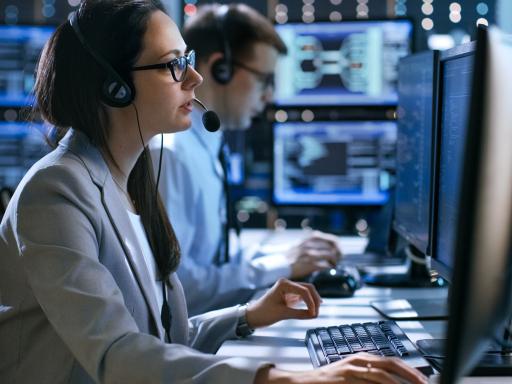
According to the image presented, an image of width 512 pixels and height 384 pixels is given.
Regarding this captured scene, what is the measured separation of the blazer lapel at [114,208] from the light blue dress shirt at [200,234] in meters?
0.72

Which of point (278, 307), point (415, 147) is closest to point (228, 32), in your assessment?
point (415, 147)

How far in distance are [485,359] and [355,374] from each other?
326 millimetres

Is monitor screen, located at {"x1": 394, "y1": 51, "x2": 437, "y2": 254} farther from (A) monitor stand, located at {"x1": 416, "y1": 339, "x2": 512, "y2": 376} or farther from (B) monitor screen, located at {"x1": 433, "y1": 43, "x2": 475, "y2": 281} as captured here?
(A) monitor stand, located at {"x1": 416, "y1": 339, "x2": 512, "y2": 376}

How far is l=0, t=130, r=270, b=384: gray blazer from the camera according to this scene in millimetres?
993

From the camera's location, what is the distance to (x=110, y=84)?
130cm

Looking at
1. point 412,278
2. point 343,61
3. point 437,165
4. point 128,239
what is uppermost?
point 343,61

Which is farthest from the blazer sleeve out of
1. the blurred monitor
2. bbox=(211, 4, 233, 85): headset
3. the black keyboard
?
the blurred monitor

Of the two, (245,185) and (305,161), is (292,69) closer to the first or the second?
(305,161)

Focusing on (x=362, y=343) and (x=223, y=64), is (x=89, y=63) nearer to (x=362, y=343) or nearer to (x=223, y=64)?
(x=362, y=343)

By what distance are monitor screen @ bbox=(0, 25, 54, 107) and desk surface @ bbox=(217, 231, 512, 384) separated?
1586 millimetres

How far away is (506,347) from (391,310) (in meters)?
0.48

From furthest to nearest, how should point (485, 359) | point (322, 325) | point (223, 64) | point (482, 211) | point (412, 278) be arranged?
1. point (223, 64)
2. point (412, 278)
3. point (322, 325)
4. point (485, 359)
5. point (482, 211)

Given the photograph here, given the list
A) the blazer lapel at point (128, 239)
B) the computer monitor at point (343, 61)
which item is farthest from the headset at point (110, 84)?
the computer monitor at point (343, 61)

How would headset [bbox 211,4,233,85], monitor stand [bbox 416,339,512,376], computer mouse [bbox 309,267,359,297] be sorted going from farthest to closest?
headset [bbox 211,4,233,85]
computer mouse [bbox 309,267,359,297]
monitor stand [bbox 416,339,512,376]
